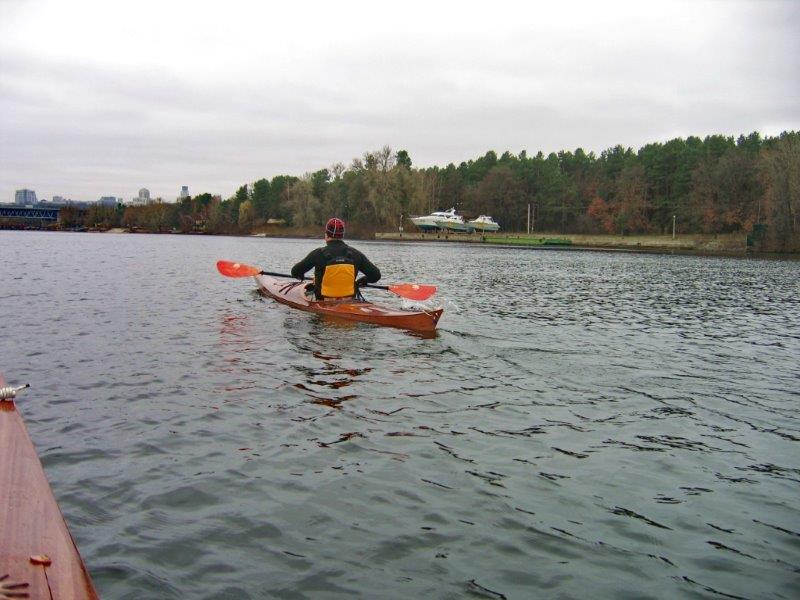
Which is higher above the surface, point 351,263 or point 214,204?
point 214,204

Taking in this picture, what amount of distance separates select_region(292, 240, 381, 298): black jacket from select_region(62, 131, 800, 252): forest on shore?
76.9 m

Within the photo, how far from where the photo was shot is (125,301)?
64.0 feet

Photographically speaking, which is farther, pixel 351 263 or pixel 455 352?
pixel 351 263

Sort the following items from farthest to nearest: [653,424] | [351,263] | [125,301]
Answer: [125,301] < [351,263] < [653,424]

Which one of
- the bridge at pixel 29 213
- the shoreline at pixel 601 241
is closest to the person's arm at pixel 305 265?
the shoreline at pixel 601 241

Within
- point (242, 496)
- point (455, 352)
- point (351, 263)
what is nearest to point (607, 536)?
point (242, 496)

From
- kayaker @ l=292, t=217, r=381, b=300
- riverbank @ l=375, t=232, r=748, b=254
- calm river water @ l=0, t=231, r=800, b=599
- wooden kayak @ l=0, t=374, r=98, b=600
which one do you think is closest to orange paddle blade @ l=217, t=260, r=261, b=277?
kayaker @ l=292, t=217, r=381, b=300

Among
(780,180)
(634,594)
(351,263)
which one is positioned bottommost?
(634,594)

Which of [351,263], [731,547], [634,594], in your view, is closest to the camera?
[634,594]

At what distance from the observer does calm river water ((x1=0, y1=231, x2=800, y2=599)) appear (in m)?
4.64

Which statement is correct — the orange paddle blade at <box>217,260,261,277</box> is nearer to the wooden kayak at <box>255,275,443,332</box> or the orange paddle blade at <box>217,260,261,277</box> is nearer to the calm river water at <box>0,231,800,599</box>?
the wooden kayak at <box>255,275,443,332</box>

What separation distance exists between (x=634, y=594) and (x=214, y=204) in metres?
173

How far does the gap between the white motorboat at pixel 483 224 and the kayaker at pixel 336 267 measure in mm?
101143

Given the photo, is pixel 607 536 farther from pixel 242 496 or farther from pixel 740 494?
pixel 242 496
